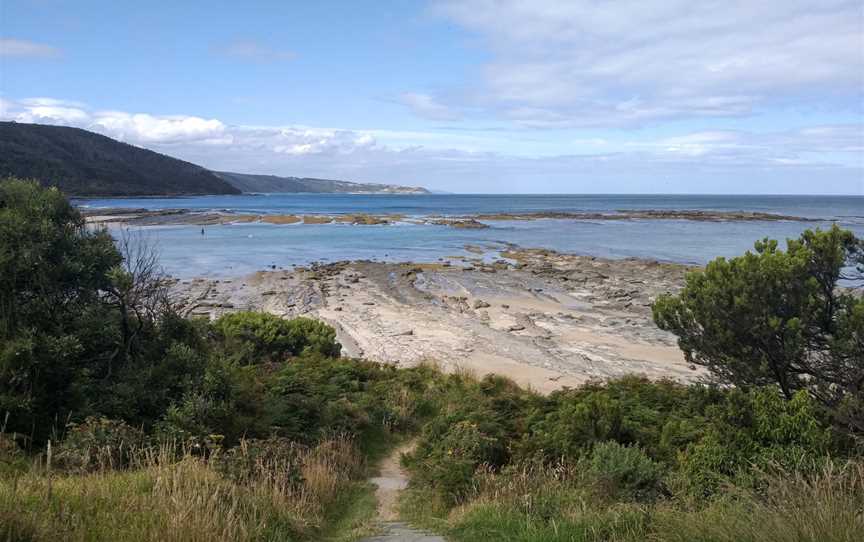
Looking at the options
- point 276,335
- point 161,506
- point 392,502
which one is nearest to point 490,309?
point 276,335

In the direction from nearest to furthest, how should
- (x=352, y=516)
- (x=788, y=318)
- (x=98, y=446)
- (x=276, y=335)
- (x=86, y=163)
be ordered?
(x=98, y=446) → (x=352, y=516) → (x=788, y=318) → (x=276, y=335) → (x=86, y=163)

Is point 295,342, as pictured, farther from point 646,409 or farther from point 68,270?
point 646,409

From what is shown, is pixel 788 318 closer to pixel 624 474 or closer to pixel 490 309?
pixel 624 474

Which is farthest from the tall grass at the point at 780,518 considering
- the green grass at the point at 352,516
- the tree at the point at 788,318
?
the tree at the point at 788,318

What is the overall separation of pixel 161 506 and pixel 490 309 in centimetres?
2360

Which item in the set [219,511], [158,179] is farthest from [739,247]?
[158,179]

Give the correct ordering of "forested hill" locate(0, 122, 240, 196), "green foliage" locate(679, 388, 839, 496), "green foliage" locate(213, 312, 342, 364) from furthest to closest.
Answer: "forested hill" locate(0, 122, 240, 196) < "green foliage" locate(213, 312, 342, 364) < "green foliage" locate(679, 388, 839, 496)

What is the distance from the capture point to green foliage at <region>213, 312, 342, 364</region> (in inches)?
654

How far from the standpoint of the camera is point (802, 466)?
5723mm

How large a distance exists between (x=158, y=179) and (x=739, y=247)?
161 metres

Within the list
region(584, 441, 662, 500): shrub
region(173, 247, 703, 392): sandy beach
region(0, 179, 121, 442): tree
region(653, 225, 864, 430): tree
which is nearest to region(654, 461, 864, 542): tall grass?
region(584, 441, 662, 500): shrub

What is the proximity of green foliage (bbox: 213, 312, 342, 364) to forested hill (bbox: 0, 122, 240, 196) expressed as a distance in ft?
288

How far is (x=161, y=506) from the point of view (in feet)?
15.6

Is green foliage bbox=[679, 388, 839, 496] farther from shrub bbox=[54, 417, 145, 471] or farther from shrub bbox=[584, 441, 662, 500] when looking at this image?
shrub bbox=[54, 417, 145, 471]
